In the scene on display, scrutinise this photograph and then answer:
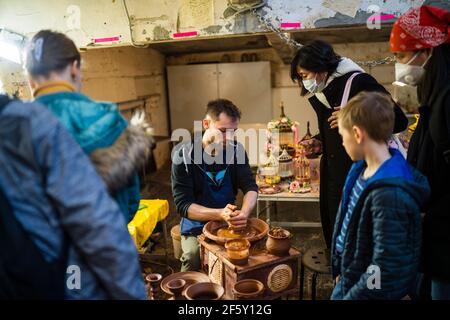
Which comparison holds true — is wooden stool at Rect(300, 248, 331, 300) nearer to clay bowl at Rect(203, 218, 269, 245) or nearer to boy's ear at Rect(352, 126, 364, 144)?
clay bowl at Rect(203, 218, 269, 245)

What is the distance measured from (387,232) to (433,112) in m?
0.62

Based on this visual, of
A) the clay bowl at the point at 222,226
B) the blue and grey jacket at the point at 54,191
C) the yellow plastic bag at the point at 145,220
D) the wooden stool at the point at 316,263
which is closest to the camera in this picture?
the blue and grey jacket at the point at 54,191

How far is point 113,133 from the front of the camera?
4.36 feet

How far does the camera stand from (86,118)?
1.29 meters

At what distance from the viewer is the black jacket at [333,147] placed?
251 cm

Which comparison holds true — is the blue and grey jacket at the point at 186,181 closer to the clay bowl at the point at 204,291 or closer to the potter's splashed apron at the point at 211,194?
the potter's splashed apron at the point at 211,194

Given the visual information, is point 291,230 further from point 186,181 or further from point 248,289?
point 248,289

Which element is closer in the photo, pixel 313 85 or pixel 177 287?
pixel 177 287

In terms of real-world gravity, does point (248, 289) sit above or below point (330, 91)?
below

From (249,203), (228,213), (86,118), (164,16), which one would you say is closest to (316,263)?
(249,203)

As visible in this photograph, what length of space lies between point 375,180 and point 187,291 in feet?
3.34

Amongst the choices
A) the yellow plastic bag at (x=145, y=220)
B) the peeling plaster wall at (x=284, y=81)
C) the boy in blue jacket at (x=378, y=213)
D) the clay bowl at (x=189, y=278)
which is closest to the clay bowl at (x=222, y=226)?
the clay bowl at (x=189, y=278)

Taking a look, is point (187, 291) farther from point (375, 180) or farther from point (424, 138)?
point (424, 138)
